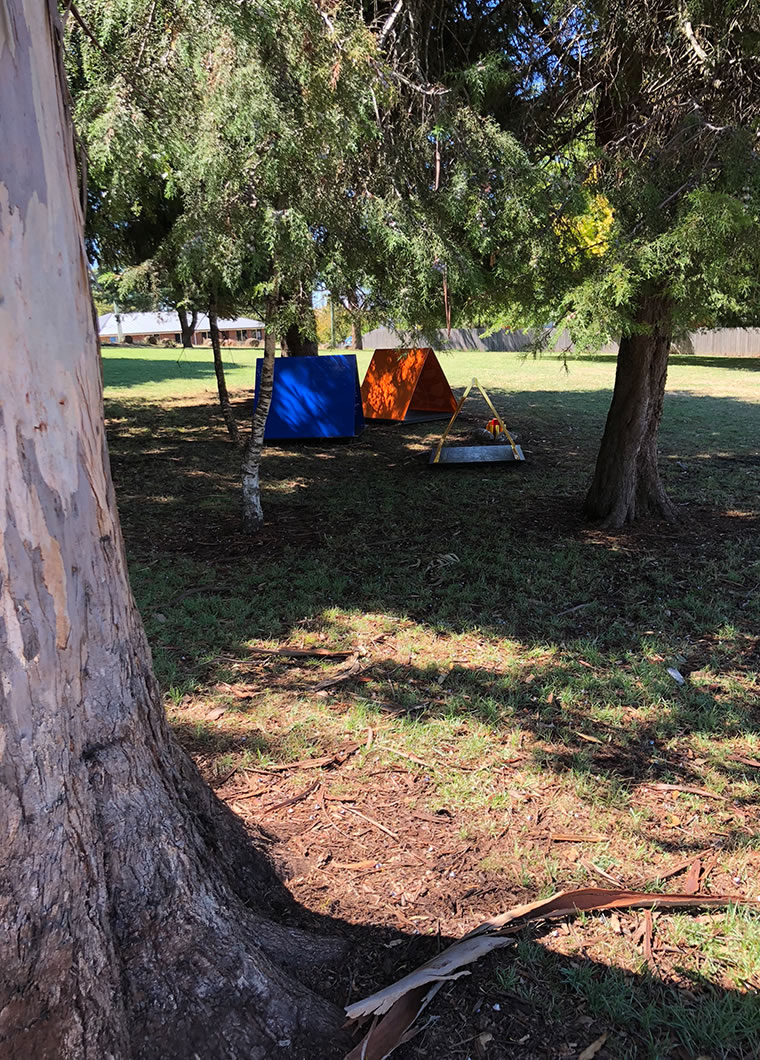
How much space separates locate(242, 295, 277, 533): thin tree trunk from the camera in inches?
240

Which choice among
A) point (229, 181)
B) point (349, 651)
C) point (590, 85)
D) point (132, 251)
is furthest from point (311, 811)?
point (132, 251)

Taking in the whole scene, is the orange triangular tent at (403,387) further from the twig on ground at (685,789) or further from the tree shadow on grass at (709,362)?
the tree shadow on grass at (709,362)

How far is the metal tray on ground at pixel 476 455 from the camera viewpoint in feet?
33.8

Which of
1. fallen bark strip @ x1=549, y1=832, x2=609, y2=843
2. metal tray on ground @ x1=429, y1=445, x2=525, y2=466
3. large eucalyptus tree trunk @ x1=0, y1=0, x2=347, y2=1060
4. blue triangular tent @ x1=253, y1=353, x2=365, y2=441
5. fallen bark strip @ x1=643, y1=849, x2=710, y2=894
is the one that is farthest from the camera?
blue triangular tent @ x1=253, y1=353, x2=365, y2=441

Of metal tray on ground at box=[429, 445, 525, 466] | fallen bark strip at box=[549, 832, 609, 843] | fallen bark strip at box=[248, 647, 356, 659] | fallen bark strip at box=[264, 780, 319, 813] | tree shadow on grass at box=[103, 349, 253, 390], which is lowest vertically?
fallen bark strip at box=[549, 832, 609, 843]

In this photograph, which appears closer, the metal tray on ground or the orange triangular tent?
the metal tray on ground

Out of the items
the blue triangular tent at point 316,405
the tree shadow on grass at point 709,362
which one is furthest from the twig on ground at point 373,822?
the tree shadow on grass at point 709,362

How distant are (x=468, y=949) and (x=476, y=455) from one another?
27.9ft

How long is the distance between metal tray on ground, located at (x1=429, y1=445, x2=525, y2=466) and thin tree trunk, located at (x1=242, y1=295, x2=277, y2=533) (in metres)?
3.64

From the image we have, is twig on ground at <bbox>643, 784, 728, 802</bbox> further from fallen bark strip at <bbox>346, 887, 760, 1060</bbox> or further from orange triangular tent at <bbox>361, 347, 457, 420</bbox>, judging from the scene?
orange triangular tent at <bbox>361, 347, 457, 420</bbox>

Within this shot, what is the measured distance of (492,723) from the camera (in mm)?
3854

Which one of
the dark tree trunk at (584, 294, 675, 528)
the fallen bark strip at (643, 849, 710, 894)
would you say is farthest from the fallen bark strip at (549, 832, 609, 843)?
the dark tree trunk at (584, 294, 675, 528)

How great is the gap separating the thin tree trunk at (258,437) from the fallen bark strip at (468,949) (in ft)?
14.8

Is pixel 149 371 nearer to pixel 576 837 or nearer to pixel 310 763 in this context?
pixel 310 763
